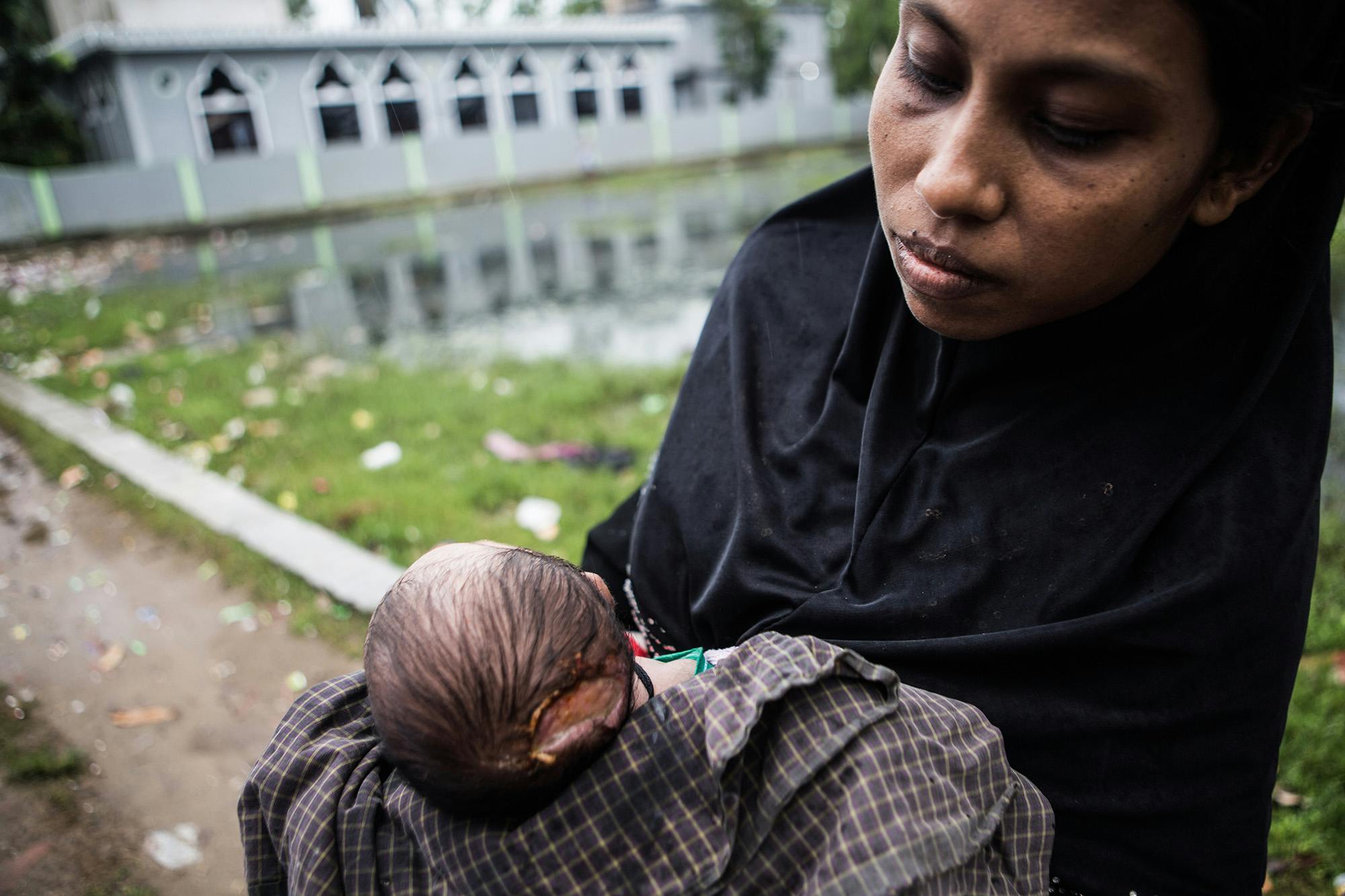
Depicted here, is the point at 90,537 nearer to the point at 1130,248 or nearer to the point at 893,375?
the point at 893,375

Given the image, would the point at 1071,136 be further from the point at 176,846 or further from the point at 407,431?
the point at 407,431

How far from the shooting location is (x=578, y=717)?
129cm

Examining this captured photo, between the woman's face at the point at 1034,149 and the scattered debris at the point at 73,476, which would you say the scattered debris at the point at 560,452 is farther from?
the woman's face at the point at 1034,149

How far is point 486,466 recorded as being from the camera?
15.6 feet

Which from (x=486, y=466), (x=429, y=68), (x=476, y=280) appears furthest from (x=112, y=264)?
(x=486, y=466)

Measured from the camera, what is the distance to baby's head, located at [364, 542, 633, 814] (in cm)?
123

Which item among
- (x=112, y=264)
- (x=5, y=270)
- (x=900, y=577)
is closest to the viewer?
(x=900, y=577)

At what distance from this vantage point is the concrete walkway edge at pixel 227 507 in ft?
12.5

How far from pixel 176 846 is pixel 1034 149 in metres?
2.81

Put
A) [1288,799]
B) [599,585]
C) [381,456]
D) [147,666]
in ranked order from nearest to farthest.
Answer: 1. [599,585]
2. [1288,799]
3. [147,666]
4. [381,456]

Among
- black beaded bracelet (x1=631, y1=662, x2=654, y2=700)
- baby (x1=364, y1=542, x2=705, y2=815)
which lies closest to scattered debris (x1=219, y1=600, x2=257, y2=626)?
baby (x1=364, y1=542, x2=705, y2=815)

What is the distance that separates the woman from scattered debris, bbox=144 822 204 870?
2.02m

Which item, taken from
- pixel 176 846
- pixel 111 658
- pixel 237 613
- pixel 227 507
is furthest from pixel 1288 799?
pixel 227 507

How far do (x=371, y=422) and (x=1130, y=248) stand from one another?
5.07 m
